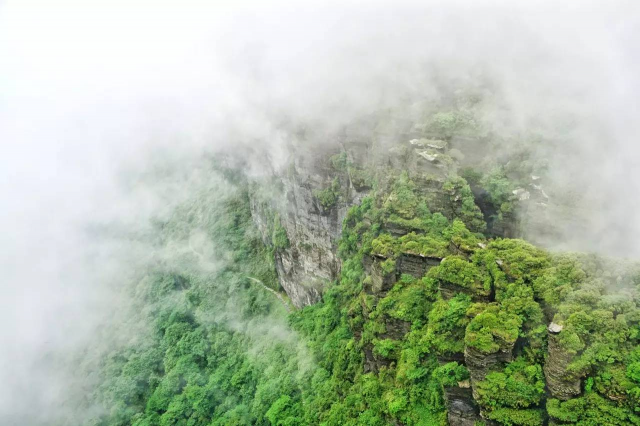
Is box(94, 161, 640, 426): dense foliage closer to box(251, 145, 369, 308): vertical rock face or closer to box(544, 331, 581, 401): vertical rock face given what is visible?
box(544, 331, 581, 401): vertical rock face

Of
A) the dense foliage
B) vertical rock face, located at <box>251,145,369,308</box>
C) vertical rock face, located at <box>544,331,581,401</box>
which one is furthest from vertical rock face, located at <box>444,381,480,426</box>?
vertical rock face, located at <box>251,145,369,308</box>

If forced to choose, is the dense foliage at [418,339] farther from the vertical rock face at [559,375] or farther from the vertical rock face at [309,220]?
the vertical rock face at [309,220]

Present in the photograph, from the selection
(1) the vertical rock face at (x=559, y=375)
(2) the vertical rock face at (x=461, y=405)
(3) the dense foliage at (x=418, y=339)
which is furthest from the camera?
(2) the vertical rock face at (x=461, y=405)

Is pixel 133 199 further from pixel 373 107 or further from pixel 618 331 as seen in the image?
pixel 618 331

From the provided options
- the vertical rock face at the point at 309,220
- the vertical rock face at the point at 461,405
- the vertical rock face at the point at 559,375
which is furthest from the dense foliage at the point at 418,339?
the vertical rock face at the point at 309,220

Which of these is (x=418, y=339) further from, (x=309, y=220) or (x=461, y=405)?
(x=309, y=220)

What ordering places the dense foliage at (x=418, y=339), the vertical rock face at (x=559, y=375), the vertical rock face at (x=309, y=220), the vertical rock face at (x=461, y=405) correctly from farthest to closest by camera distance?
the vertical rock face at (x=309, y=220) → the vertical rock face at (x=461, y=405) → the dense foliage at (x=418, y=339) → the vertical rock face at (x=559, y=375)

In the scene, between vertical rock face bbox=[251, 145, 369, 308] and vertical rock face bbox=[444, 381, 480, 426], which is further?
vertical rock face bbox=[251, 145, 369, 308]

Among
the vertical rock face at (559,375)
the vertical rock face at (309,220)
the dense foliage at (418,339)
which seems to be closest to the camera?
the vertical rock face at (559,375)

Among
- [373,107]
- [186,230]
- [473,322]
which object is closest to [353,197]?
[373,107]

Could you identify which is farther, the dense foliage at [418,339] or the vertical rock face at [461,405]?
the vertical rock face at [461,405]

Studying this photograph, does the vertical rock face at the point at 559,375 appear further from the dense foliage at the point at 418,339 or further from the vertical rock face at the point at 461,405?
the vertical rock face at the point at 461,405

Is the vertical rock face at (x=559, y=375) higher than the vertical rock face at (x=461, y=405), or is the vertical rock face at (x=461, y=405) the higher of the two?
the vertical rock face at (x=559, y=375)

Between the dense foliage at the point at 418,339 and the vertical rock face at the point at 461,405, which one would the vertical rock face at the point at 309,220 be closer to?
the dense foliage at the point at 418,339
